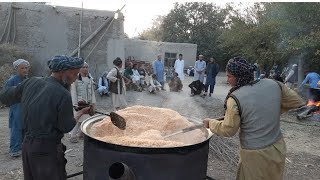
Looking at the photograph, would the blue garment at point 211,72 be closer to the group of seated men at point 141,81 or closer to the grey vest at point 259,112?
the group of seated men at point 141,81

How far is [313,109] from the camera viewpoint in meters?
9.98

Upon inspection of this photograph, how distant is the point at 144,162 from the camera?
122 inches

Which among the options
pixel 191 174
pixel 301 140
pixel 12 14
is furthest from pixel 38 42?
pixel 191 174

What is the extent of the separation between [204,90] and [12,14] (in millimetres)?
7698

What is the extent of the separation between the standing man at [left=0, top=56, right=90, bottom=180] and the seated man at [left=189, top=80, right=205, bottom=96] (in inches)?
403

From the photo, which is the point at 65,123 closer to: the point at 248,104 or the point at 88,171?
Result: the point at 88,171

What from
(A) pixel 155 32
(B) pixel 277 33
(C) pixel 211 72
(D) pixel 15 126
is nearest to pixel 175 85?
(C) pixel 211 72

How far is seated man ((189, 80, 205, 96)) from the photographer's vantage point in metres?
13.1

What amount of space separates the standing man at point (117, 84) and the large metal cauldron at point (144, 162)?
410cm

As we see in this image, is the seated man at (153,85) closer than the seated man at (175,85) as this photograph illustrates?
Yes

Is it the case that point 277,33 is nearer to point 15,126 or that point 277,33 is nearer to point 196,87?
point 196,87

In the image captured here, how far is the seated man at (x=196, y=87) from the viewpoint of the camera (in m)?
13.1

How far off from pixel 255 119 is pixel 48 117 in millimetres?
1865

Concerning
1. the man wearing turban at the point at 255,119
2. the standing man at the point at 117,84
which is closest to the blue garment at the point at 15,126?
the standing man at the point at 117,84
